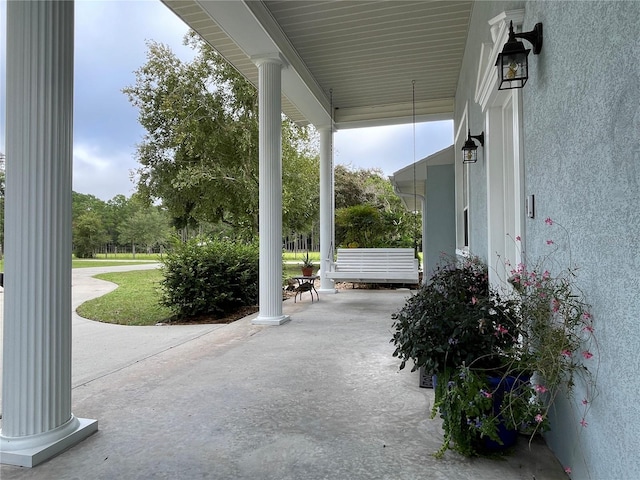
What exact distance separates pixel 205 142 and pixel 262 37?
744cm

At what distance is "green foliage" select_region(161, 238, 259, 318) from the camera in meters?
6.32

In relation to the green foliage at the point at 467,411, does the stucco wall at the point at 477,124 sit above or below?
above

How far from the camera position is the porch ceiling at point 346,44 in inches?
187

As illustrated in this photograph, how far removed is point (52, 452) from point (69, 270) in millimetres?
911

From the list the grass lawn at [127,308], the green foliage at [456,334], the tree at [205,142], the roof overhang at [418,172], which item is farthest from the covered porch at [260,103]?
the tree at [205,142]

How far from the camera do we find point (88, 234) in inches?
1289

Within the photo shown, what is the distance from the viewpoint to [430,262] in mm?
7469

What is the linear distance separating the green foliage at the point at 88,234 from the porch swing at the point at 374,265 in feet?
98.7

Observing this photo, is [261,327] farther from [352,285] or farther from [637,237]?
[352,285]

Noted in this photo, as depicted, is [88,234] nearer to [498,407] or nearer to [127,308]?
[127,308]

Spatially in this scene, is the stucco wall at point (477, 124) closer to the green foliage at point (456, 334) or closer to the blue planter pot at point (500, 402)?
Result: the green foliage at point (456, 334)

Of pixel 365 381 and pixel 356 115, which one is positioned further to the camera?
pixel 356 115

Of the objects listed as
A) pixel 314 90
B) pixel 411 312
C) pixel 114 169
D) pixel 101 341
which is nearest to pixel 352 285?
pixel 314 90

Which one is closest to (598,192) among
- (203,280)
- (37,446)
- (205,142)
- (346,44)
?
(37,446)
